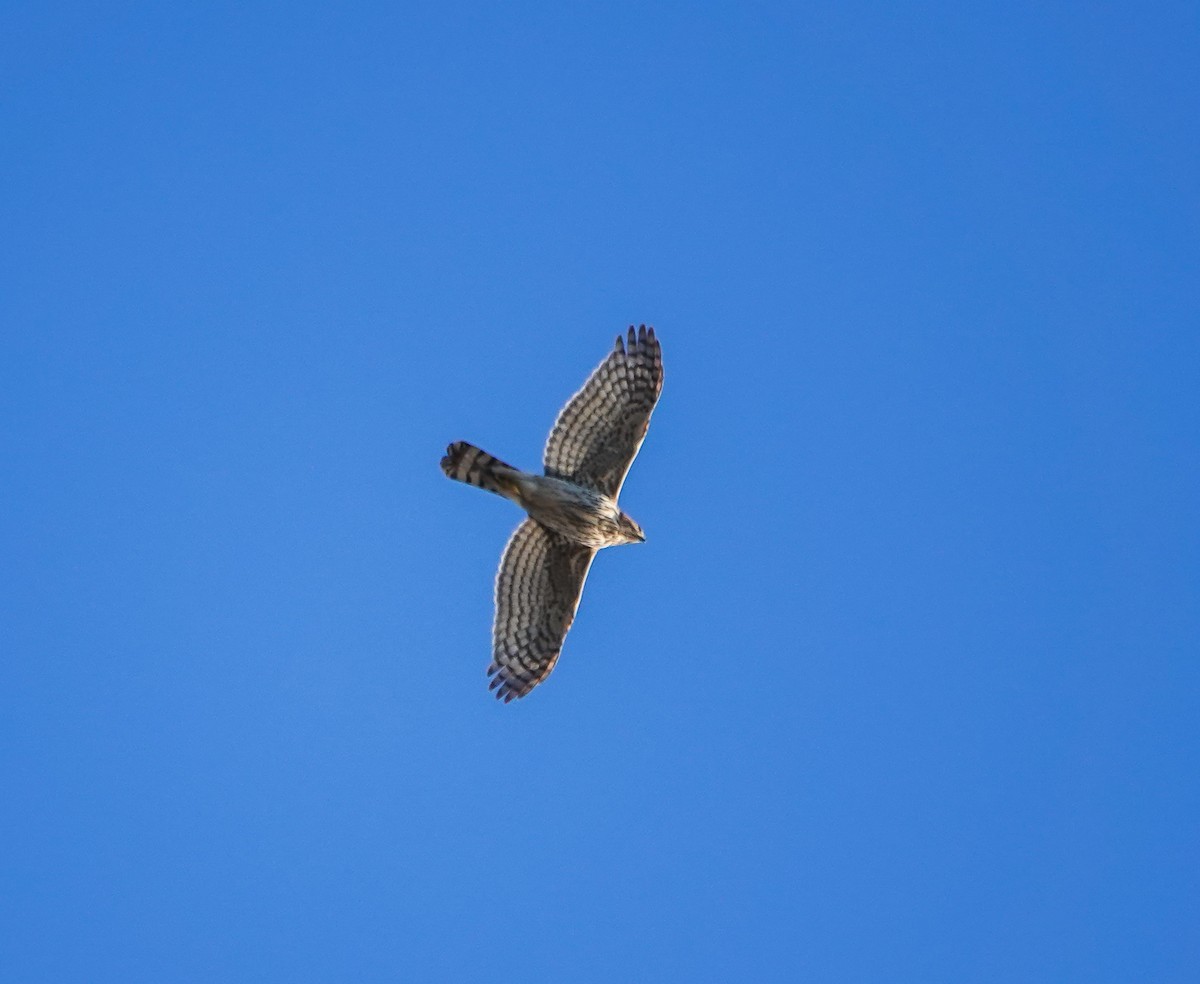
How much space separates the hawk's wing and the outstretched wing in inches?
27.4

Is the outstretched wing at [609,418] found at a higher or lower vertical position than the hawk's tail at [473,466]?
higher

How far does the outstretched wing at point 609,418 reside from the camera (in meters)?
13.5

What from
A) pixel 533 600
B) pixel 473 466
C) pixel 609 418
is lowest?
pixel 533 600

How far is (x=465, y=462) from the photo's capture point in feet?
43.8

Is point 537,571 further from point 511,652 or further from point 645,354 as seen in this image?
point 645,354

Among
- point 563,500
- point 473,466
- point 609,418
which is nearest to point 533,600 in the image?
point 563,500

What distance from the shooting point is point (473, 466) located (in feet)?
43.9

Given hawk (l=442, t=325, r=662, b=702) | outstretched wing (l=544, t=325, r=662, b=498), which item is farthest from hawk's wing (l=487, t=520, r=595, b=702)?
outstretched wing (l=544, t=325, r=662, b=498)

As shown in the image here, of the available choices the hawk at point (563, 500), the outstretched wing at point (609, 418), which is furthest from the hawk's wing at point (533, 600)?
the outstretched wing at point (609, 418)

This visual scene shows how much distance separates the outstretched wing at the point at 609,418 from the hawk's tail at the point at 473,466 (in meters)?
0.47

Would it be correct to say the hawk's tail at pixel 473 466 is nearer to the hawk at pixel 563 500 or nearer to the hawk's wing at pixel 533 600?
the hawk at pixel 563 500

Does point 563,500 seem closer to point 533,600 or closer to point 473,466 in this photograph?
point 473,466

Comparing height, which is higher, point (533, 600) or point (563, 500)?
point (563, 500)

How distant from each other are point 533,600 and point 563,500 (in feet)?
3.69
